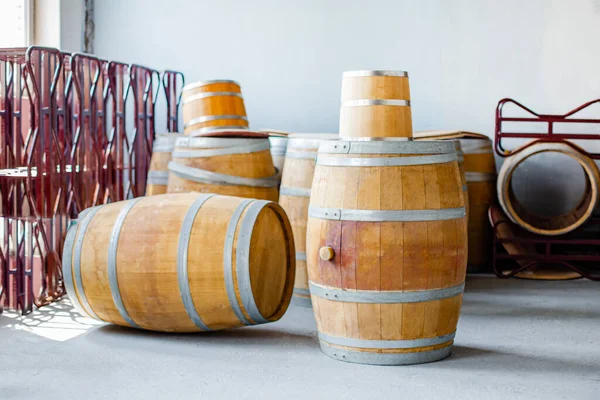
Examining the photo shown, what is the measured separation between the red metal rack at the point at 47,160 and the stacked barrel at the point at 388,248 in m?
1.63

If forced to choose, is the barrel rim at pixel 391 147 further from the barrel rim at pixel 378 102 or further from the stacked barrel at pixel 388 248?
the barrel rim at pixel 378 102

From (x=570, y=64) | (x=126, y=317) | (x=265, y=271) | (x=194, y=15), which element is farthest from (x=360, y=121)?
(x=194, y=15)

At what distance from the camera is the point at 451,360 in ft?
10.9

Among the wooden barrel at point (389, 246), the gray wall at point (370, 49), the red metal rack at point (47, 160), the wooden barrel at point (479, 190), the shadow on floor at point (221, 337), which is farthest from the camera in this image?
the gray wall at point (370, 49)

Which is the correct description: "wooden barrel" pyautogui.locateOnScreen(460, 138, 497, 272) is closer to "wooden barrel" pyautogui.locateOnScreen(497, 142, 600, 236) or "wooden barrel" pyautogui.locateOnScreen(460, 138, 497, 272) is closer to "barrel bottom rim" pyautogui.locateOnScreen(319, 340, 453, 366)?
"wooden barrel" pyautogui.locateOnScreen(497, 142, 600, 236)

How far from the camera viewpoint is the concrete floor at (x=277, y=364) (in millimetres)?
2938

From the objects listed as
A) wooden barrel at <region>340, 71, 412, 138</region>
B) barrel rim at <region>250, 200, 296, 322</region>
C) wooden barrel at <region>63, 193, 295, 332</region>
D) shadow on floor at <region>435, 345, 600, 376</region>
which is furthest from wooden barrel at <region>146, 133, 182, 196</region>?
shadow on floor at <region>435, 345, 600, 376</region>

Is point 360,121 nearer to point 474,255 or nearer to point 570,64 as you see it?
point 474,255

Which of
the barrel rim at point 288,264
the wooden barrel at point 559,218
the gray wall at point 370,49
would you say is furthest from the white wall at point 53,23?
the wooden barrel at point 559,218

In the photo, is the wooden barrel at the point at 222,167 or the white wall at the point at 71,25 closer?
the wooden barrel at the point at 222,167

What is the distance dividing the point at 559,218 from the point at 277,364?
2942 millimetres

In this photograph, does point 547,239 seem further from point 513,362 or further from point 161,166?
point 161,166

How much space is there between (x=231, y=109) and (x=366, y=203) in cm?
231

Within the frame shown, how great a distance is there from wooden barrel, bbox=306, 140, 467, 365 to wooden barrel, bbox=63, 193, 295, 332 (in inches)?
15.6
